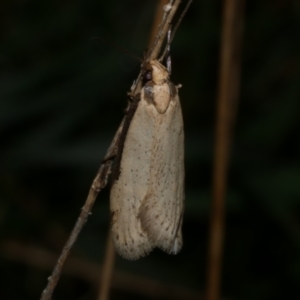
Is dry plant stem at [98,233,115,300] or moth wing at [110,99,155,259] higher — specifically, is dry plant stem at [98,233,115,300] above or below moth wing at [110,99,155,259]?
below

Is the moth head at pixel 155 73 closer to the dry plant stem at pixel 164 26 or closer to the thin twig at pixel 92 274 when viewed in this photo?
the dry plant stem at pixel 164 26

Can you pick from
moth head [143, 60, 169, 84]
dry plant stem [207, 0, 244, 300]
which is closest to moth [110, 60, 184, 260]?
moth head [143, 60, 169, 84]

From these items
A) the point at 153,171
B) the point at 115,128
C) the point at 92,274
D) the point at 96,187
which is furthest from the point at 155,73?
the point at 115,128

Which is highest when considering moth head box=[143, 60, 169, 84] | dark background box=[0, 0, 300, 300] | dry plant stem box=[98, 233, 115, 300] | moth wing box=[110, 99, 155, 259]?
dark background box=[0, 0, 300, 300]

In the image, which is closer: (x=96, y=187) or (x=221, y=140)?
(x=96, y=187)

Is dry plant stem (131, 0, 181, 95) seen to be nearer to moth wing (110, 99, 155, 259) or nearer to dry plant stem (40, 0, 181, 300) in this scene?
dry plant stem (40, 0, 181, 300)

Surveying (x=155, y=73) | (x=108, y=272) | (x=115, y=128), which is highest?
(x=115, y=128)

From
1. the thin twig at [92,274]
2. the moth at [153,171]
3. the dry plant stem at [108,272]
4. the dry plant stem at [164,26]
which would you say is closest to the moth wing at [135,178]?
the moth at [153,171]

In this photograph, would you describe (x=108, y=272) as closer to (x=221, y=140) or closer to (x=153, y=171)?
(x=153, y=171)
